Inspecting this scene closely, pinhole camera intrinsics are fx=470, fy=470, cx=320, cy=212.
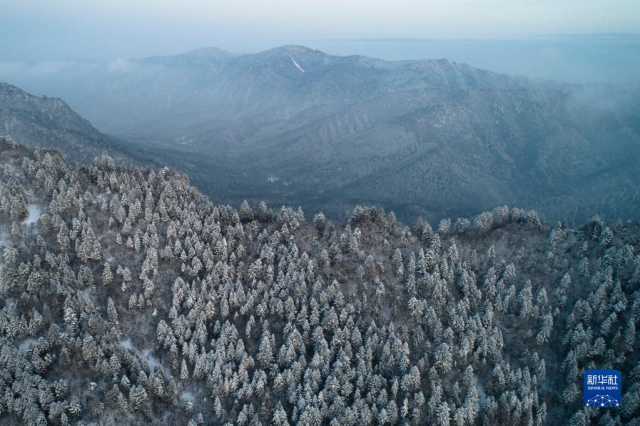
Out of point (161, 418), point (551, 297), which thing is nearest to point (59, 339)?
point (161, 418)

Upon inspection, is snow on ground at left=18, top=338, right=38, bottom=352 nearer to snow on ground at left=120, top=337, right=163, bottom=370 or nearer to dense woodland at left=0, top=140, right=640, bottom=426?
dense woodland at left=0, top=140, right=640, bottom=426

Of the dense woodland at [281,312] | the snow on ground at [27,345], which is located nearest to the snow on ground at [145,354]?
the dense woodland at [281,312]

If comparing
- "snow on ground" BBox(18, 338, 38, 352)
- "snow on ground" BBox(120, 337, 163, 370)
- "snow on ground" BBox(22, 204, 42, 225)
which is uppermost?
"snow on ground" BBox(22, 204, 42, 225)

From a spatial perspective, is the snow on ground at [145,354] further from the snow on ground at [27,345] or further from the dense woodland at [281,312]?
the snow on ground at [27,345]

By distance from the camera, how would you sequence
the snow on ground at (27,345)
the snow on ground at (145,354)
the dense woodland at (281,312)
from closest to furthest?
the snow on ground at (27,345) < the dense woodland at (281,312) < the snow on ground at (145,354)

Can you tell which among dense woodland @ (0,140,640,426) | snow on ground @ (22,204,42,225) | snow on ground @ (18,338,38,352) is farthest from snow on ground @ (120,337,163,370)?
snow on ground @ (22,204,42,225)

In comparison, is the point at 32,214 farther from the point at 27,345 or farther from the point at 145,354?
the point at 145,354

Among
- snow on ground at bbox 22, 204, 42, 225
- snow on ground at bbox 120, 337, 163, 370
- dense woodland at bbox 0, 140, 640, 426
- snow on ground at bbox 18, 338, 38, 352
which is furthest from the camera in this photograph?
snow on ground at bbox 22, 204, 42, 225

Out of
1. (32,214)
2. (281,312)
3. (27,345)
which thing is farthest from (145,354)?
(32,214)

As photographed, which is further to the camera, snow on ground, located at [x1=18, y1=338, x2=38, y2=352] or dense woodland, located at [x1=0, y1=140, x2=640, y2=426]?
dense woodland, located at [x1=0, y1=140, x2=640, y2=426]

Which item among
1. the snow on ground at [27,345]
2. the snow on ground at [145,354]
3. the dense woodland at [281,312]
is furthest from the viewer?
the snow on ground at [145,354]
